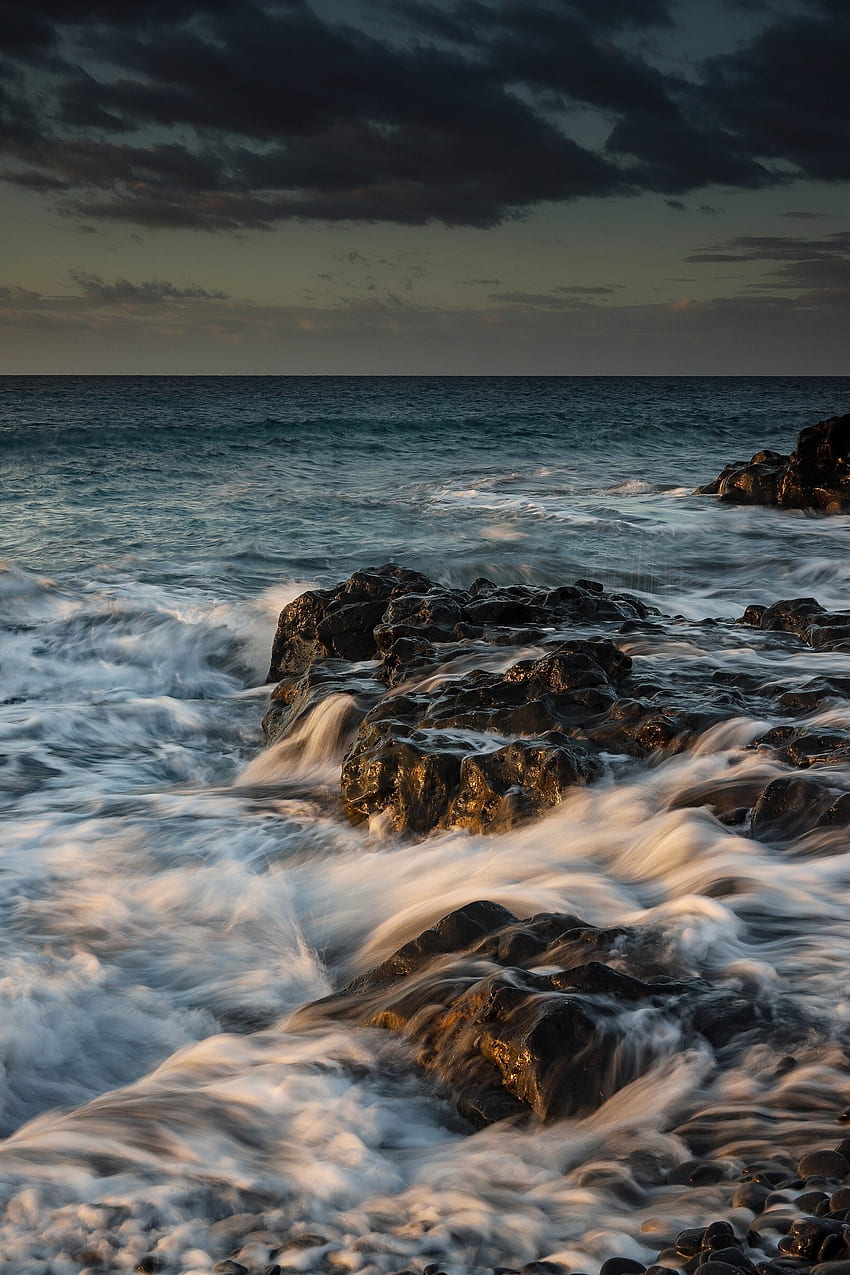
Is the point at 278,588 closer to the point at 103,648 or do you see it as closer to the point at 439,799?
the point at 103,648

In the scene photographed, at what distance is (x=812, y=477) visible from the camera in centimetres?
1812

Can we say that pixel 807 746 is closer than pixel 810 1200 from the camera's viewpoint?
No

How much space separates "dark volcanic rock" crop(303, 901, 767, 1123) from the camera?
307 centimetres

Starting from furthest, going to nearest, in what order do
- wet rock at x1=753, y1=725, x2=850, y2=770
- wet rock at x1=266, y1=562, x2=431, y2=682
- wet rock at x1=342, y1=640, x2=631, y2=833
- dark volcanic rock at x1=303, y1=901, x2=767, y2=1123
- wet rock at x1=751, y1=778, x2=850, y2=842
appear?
1. wet rock at x1=266, y1=562, x2=431, y2=682
2. wet rock at x1=342, y1=640, x2=631, y2=833
3. wet rock at x1=753, y1=725, x2=850, y2=770
4. wet rock at x1=751, y1=778, x2=850, y2=842
5. dark volcanic rock at x1=303, y1=901, x2=767, y2=1123

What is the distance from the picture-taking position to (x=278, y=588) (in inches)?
508

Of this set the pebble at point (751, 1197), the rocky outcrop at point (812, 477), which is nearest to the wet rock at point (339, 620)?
the pebble at point (751, 1197)

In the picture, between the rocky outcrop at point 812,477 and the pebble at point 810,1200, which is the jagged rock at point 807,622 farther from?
the rocky outcrop at point 812,477

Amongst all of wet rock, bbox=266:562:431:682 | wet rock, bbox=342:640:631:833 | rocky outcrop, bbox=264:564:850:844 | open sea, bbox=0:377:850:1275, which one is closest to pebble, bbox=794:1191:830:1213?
open sea, bbox=0:377:850:1275

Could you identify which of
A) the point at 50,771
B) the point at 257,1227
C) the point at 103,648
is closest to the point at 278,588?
the point at 103,648

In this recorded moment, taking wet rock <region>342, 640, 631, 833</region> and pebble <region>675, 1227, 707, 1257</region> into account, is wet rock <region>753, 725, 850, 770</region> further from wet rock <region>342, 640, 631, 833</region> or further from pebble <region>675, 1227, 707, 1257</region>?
pebble <region>675, 1227, 707, 1257</region>

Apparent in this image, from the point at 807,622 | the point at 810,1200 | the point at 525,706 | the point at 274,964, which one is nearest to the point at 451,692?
the point at 525,706

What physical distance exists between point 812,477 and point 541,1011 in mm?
16733

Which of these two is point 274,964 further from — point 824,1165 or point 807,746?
point 807,746

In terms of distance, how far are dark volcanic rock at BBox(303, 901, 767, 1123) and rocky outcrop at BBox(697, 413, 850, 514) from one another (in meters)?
15.5
